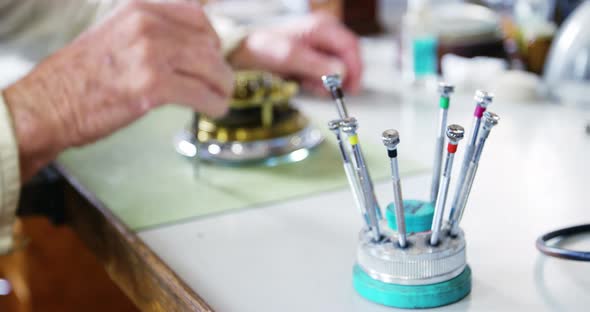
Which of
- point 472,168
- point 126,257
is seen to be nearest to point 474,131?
point 472,168

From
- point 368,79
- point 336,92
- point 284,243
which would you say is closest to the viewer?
point 336,92

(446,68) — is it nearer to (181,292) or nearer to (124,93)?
(124,93)

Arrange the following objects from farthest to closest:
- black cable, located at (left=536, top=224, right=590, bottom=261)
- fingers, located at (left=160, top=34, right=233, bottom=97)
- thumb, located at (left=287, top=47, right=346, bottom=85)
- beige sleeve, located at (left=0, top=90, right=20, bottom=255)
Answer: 1. thumb, located at (left=287, top=47, right=346, bottom=85)
2. fingers, located at (left=160, top=34, right=233, bottom=97)
3. beige sleeve, located at (left=0, top=90, right=20, bottom=255)
4. black cable, located at (left=536, top=224, right=590, bottom=261)

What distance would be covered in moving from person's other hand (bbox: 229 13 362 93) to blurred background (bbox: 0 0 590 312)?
115 mm

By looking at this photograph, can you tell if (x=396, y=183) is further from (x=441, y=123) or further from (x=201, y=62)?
(x=201, y=62)

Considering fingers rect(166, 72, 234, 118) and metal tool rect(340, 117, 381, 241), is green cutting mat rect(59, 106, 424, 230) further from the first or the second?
metal tool rect(340, 117, 381, 241)

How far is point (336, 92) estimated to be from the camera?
0.63 m

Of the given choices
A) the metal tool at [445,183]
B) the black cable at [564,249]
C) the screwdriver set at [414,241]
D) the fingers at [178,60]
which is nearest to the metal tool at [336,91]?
the screwdriver set at [414,241]

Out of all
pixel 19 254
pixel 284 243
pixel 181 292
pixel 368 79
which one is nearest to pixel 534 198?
pixel 284 243

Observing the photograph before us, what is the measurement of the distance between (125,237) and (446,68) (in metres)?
0.75

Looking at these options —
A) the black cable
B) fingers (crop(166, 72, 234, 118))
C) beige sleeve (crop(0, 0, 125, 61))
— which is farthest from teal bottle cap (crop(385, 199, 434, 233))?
beige sleeve (crop(0, 0, 125, 61))

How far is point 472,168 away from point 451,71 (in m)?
0.73

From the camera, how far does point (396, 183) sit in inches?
22.3

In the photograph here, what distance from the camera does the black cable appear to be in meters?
0.63
